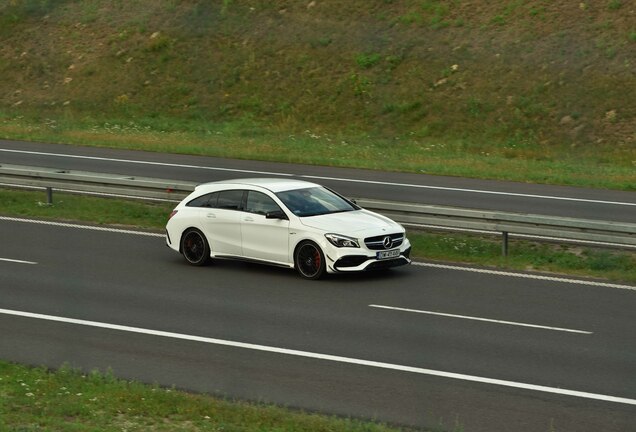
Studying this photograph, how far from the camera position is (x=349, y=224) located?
17.1 m

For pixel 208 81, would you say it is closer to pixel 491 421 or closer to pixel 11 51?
pixel 11 51

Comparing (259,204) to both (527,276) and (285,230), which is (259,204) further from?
(527,276)

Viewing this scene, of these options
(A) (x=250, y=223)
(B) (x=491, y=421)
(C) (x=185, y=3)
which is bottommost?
(B) (x=491, y=421)

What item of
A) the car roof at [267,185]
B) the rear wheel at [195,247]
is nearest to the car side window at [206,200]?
the car roof at [267,185]

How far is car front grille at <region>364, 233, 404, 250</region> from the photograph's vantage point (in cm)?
1683

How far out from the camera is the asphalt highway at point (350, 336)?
10.6 meters

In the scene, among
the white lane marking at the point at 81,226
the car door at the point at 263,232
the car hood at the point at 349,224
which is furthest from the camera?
the white lane marking at the point at 81,226

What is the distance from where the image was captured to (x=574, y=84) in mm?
38656

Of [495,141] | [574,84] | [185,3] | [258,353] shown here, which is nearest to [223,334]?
[258,353]

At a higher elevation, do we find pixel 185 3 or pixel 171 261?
pixel 185 3

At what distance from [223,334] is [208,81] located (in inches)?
1328

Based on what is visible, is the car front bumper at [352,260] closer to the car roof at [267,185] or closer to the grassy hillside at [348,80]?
the car roof at [267,185]

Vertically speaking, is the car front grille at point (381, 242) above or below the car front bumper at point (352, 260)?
above

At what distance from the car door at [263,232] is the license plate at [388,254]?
135 centimetres
